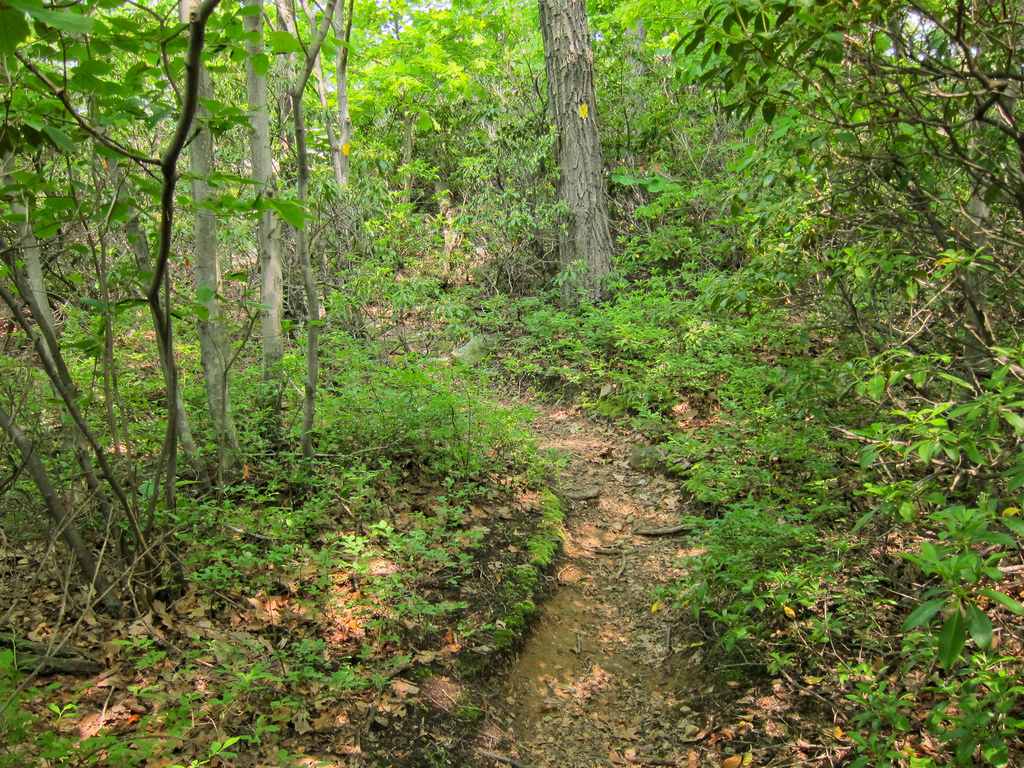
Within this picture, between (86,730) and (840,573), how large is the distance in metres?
3.77

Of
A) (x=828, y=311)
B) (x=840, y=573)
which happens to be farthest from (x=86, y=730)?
(x=828, y=311)

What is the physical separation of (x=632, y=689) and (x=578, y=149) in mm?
8276

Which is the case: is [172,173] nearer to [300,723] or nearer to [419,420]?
[300,723]

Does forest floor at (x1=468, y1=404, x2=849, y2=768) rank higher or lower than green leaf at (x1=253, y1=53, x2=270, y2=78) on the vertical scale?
lower

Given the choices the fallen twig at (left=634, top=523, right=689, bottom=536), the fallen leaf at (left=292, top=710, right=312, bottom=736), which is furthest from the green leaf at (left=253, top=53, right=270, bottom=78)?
the fallen twig at (left=634, top=523, right=689, bottom=536)

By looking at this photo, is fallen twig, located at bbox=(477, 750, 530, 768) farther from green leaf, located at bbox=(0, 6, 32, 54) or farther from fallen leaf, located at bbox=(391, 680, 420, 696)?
green leaf, located at bbox=(0, 6, 32, 54)

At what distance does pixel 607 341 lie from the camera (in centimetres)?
880

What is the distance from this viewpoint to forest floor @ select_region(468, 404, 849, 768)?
3232 mm

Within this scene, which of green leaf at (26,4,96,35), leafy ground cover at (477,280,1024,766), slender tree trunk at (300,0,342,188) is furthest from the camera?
slender tree trunk at (300,0,342,188)

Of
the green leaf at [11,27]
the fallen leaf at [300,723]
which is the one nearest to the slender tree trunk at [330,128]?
the fallen leaf at [300,723]

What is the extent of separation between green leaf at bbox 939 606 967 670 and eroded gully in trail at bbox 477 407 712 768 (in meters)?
1.92

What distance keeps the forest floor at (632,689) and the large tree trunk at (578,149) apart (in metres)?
5.08

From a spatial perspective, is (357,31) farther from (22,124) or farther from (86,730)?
(86,730)

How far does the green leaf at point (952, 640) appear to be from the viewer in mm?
1759
